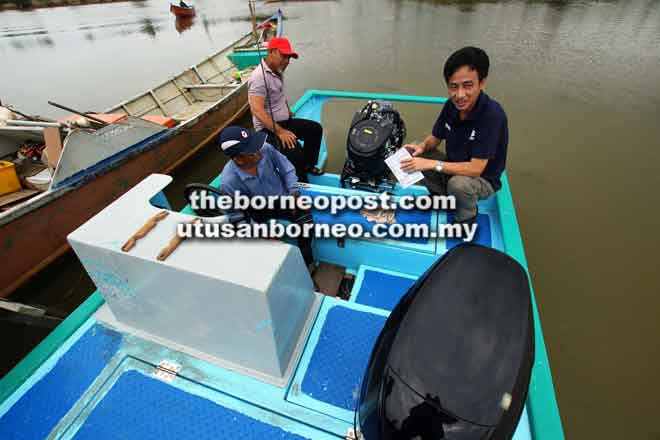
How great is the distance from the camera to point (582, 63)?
6.35m

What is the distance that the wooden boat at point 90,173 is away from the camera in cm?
296

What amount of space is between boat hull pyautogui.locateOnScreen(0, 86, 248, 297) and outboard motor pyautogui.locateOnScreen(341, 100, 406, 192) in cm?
304

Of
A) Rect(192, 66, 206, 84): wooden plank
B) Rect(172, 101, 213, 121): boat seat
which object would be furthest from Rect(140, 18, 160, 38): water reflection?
Rect(172, 101, 213, 121): boat seat

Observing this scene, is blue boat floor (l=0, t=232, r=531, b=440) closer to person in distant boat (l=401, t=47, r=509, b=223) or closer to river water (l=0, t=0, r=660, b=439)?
person in distant boat (l=401, t=47, r=509, b=223)

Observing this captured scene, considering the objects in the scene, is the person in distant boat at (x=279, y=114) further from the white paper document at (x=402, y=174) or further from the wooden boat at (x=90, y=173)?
the wooden boat at (x=90, y=173)

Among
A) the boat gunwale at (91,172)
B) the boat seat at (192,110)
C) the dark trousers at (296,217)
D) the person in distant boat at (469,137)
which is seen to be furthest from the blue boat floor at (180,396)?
the boat seat at (192,110)

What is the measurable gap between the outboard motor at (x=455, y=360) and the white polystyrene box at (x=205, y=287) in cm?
43

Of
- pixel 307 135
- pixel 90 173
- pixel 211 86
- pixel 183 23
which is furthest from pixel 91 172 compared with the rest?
pixel 183 23

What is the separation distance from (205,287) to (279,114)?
2155 mm

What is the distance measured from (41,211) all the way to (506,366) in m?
4.18

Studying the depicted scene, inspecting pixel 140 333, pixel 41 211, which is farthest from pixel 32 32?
pixel 140 333

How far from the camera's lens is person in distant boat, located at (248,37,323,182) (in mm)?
2543

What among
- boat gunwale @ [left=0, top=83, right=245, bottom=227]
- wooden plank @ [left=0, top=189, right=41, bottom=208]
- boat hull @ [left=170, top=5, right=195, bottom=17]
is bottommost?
wooden plank @ [left=0, top=189, right=41, bottom=208]

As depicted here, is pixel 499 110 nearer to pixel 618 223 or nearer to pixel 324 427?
pixel 324 427
